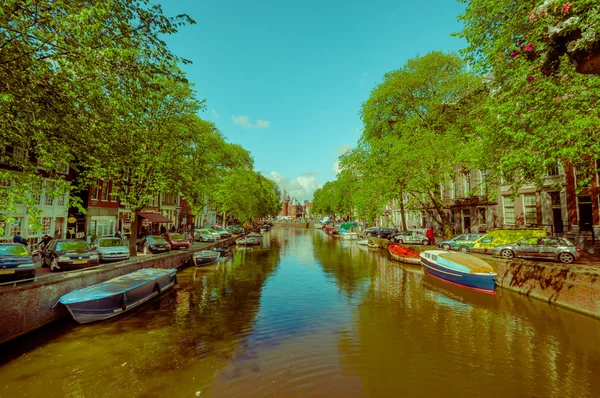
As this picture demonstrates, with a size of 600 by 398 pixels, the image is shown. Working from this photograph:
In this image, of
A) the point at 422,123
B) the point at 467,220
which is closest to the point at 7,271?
the point at 422,123

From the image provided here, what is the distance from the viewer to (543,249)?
17.1 metres

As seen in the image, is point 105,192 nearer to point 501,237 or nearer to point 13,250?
point 13,250

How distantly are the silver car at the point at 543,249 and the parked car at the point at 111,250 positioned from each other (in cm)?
2488

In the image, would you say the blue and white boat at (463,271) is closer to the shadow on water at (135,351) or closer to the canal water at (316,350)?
the canal water at (316,350)

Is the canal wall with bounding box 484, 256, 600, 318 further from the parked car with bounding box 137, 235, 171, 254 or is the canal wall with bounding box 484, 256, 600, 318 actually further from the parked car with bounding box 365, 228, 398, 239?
the parked car with bounding box 365, 228, 398, 239

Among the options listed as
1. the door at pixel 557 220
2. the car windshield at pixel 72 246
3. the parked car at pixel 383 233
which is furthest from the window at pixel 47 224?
the door at pixel 557 220

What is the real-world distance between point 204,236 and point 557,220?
37.7 m

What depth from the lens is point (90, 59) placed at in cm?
713

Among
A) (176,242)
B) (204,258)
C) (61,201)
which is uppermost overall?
(61,201)

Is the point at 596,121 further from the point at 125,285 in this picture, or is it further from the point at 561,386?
the point at 125,285

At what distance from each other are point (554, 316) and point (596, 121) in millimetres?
8026

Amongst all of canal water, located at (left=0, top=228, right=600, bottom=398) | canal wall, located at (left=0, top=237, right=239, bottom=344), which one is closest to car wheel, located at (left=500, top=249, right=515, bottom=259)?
canal water, located at (left=0, top=228, right=600, bottom=398)

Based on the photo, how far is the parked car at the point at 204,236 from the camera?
37750 mm

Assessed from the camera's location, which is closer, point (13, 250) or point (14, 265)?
point (14, 265)
